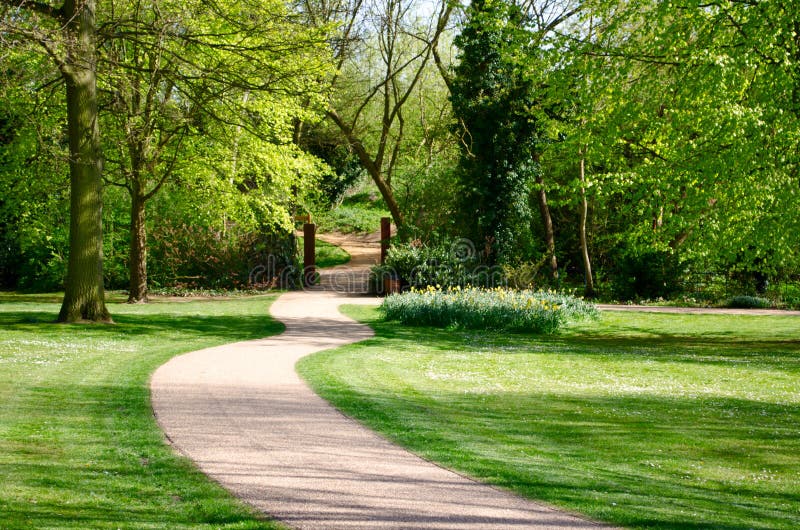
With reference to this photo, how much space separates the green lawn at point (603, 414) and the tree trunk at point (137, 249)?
9.73 metres

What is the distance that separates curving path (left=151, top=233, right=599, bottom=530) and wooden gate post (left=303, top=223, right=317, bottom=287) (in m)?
18.0

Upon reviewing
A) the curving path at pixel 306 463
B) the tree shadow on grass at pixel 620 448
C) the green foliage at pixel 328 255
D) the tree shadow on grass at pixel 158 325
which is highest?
the green foliage at pixel 328 255

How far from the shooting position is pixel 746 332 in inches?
693

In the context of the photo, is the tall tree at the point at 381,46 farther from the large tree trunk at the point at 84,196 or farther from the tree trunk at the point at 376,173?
the large tree trunk at the point at 84,196

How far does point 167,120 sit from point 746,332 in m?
15.5

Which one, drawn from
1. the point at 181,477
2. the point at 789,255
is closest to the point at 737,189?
the point at 789,255

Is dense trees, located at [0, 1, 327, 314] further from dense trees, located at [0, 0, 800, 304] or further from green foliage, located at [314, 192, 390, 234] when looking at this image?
green foliage, located at [314, 192, 390, 234]

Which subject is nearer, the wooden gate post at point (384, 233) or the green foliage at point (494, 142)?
the green foliage at point (494, 142)

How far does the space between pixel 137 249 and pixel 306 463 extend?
17.6m

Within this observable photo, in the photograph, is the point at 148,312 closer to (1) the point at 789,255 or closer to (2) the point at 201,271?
(2) the point at 201,271

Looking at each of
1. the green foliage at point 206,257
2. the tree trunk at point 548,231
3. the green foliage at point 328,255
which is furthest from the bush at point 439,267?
the green foliage at point 328,255

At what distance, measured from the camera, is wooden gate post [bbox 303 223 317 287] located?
28.9 m

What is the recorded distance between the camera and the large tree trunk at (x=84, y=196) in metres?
15.4

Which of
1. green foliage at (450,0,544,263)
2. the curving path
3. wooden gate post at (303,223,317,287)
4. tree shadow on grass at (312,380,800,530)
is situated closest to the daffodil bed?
green foliage at (450,0,544,263)
